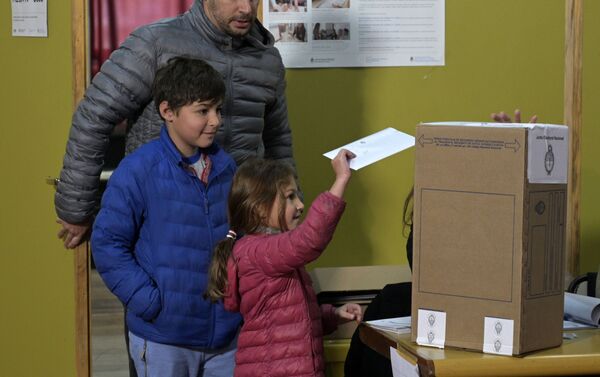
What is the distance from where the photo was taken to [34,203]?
407 centimetres

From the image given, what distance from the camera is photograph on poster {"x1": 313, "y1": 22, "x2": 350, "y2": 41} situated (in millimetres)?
4047

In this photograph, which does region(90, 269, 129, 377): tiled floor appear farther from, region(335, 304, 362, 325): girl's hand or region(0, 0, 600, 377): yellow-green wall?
region(335, 304, 362, 325): girl's hand

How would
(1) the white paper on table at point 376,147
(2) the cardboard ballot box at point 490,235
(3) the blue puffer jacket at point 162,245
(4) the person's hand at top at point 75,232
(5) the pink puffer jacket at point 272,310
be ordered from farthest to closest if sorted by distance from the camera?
(4) the person's hand at top at point 75,232
(3) the blue puffer jacket at point 162,245
(5) the pink puffer jacket at point 272,310
(1) the white paper on table at point 376,147
(2) the cardboard ballot box at point 490,235

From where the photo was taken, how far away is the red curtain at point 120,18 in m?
4.25

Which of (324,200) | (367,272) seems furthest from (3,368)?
(324,200)

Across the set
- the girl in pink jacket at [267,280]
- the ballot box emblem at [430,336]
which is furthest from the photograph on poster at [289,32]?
the ballot box emblem at [430,336]

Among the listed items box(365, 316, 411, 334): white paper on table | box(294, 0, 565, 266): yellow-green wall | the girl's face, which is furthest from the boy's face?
box(294, 0, 565, 266): yellow-green wall

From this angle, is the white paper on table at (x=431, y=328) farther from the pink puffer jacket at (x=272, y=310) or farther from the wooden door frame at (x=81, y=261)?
the wooden door frame at (x=81, y=261)

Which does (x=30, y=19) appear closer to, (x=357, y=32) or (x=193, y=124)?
(x=357, y=32)

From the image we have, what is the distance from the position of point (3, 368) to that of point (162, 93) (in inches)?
71.5

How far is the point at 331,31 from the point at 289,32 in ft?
0.55

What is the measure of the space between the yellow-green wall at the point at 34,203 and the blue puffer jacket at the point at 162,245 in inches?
54.7

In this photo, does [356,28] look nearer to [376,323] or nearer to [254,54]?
[254,54]

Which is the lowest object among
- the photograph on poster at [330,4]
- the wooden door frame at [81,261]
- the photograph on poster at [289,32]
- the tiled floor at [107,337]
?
the tiled floor at [107,337]
